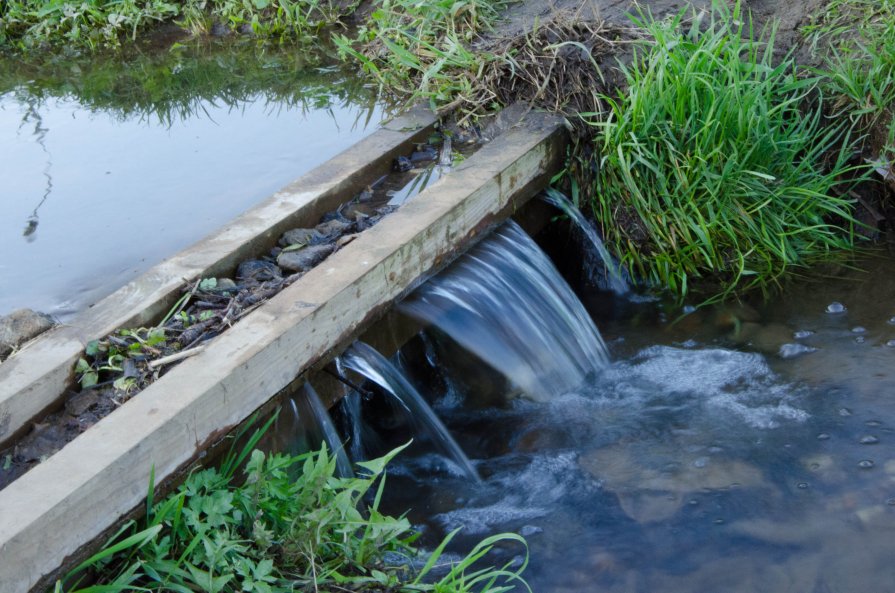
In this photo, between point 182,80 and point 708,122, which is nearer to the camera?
point 708,122

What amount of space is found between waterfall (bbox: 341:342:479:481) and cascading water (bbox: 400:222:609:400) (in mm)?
271

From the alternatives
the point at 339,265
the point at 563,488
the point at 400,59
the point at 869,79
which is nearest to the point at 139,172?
the point at 400,59

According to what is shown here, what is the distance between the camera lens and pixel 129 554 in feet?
7.03

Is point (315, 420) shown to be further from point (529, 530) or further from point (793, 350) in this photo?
point (793, 350)

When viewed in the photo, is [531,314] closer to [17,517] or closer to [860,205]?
[860,205]

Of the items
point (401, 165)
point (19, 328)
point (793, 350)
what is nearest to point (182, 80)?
point (401, 165)

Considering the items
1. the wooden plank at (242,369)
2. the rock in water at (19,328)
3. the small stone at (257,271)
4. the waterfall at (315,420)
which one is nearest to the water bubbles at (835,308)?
the wooden plank at (242,369)

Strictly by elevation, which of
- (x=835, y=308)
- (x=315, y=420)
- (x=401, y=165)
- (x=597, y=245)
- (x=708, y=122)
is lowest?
(x=835, y=308)

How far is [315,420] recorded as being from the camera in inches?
114

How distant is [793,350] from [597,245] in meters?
0.99

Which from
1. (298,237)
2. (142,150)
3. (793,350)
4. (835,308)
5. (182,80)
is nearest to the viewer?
(298,237)

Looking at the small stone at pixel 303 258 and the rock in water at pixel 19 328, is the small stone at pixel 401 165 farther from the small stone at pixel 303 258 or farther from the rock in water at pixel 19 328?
the rock in water at pixel 19 328

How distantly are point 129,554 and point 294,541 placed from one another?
1.27ft

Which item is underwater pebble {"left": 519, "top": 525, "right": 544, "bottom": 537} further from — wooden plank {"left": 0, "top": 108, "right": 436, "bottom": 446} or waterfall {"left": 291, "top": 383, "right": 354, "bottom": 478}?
wooden plank {"left": 0, "top": 108, "right": 436, "bottom": 446}
